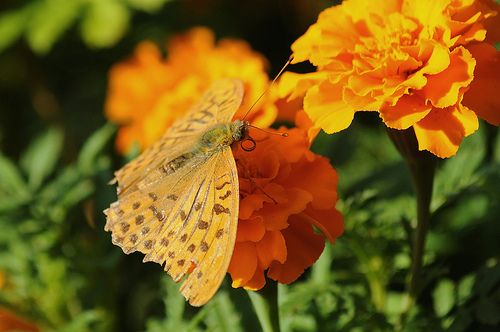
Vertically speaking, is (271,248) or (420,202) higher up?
(271,248)

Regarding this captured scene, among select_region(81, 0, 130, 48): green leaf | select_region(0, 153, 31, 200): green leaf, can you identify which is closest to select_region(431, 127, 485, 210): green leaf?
select_region(0, 153, 31, 200): green leaf

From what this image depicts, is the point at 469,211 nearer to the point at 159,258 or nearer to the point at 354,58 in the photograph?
the point at 354,58

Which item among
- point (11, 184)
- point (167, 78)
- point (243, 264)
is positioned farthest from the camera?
point (167, 78)

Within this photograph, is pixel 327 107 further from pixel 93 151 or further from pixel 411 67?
pixel 93 151

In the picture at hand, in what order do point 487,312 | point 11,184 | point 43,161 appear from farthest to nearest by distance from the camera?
point 43,161 < point 11,184 < point 487,312

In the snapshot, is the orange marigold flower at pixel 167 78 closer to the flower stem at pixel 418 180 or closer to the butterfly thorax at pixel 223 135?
the butterfly thorax at pixel 223 135

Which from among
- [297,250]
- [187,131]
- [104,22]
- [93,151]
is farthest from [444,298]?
[104,22]

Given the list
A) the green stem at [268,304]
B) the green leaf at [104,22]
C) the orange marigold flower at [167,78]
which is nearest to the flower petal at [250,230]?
the green stem at [268,304]
